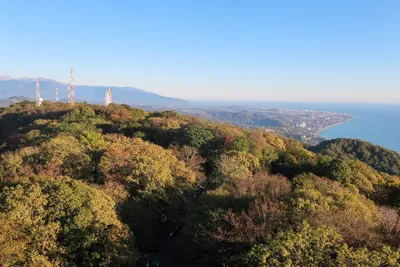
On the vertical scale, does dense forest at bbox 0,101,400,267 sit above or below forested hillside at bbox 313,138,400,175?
above

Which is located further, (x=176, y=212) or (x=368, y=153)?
(x=368, y=153)

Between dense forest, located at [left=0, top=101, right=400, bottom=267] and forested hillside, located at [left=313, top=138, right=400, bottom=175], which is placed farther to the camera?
forested hillside, located at [left=313, top=138, right=400, bottom=175]

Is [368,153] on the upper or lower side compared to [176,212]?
lower

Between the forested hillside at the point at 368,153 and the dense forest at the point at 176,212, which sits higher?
the dense forest at the point at 176,212

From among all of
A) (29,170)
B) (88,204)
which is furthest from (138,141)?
(88,204)

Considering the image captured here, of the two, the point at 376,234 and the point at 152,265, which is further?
the point at 152,265

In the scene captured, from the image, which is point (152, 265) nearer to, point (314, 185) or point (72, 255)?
point (72, 255)

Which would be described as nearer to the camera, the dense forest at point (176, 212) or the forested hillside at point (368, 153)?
the dense forest at point (176, 212)

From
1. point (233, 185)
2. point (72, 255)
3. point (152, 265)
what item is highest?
point (233, 185)
